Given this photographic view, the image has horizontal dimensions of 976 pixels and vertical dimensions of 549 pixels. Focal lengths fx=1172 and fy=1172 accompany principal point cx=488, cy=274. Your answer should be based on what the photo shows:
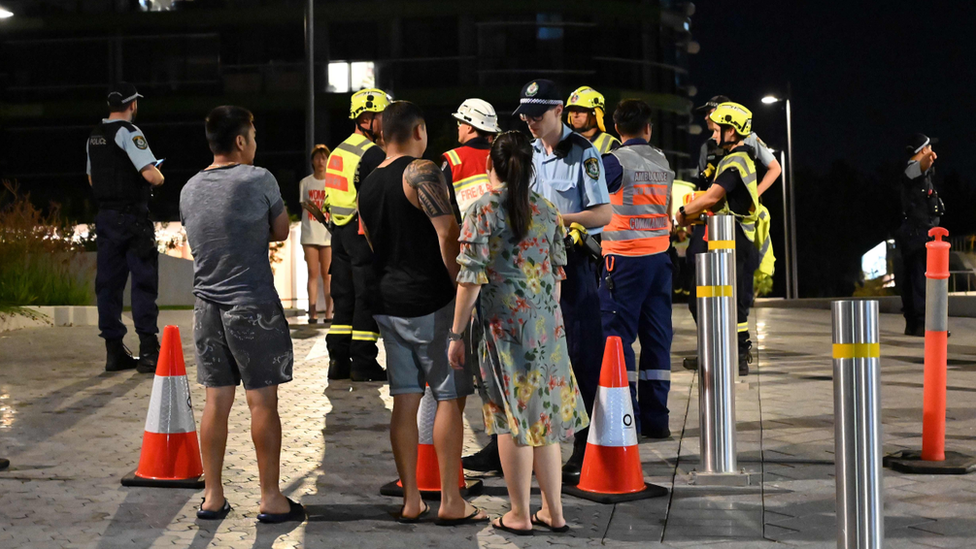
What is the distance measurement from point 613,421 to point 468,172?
1578 mm

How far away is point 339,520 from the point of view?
5.17 meters

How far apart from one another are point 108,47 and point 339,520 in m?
44.8

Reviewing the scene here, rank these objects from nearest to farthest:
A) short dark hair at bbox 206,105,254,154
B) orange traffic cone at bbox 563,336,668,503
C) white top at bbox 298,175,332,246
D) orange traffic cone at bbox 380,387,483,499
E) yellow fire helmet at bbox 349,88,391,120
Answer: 1. short dark hair at bbox 206,105,254,154
2. orange traffic cone at bbox 563,336,668,503
3. orange traffic cone at bbox 380,387,483,499
4. yellow fire helmet at bbox 349,88,391,120
5. white top at bbox 298,175,332,246

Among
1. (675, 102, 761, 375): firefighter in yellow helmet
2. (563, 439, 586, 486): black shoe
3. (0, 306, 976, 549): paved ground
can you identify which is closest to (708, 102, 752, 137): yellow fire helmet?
(675, 102, 761, 375): firefighter in yellow helmet

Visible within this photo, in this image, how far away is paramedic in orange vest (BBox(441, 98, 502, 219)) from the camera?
6.05 m

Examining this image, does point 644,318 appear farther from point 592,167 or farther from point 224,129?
point 224,129

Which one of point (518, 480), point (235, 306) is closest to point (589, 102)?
point (235, 306)

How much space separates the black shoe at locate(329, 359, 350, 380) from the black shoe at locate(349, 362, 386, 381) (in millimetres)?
133

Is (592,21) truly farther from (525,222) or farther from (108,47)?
(525,222)

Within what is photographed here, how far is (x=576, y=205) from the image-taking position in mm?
6090

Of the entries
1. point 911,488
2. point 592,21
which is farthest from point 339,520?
point 592,21

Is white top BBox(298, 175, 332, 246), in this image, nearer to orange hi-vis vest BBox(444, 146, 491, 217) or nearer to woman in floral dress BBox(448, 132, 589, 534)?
orange hi-vis vest BBox(444, 146, 491, 217)

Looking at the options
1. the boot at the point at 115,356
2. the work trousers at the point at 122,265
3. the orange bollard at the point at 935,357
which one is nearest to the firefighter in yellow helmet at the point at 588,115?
the orange bollard at the point at 935,357

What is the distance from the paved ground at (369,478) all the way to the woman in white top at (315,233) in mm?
4306
